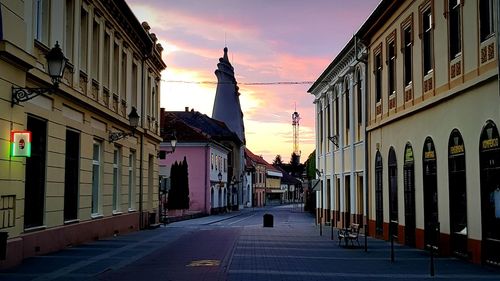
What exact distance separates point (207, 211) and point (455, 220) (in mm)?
47451

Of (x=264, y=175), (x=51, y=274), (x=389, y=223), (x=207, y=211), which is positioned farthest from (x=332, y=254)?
(x=264, y=175)

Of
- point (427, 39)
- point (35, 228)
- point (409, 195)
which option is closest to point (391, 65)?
point (427, 39)

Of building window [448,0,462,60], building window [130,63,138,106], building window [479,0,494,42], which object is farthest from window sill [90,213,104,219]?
building window [479,0,494,42]

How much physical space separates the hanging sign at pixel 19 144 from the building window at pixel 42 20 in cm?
342

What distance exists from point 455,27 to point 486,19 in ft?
7.03

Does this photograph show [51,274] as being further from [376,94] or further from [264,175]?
[264,175]

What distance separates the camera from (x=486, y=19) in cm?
1524

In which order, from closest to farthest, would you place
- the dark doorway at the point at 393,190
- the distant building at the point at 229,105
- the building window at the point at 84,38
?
the building window at the point at 84,38 → the dark doorway at the point at 393,190 → the distant building at the point at 229,105

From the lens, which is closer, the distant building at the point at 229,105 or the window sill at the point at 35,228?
the window sill at the point at 35,228

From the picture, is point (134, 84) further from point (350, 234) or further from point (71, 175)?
point (350, 234)

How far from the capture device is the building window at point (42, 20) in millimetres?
16444

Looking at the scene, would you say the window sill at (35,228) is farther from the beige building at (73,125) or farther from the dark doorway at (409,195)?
the dark doorway at (409,195)

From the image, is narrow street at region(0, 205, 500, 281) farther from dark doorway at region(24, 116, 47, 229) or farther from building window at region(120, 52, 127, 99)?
building window at region(120, 52, 127, 99)

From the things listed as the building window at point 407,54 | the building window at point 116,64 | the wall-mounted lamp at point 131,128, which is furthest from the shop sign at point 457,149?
the building window at point 116,64
